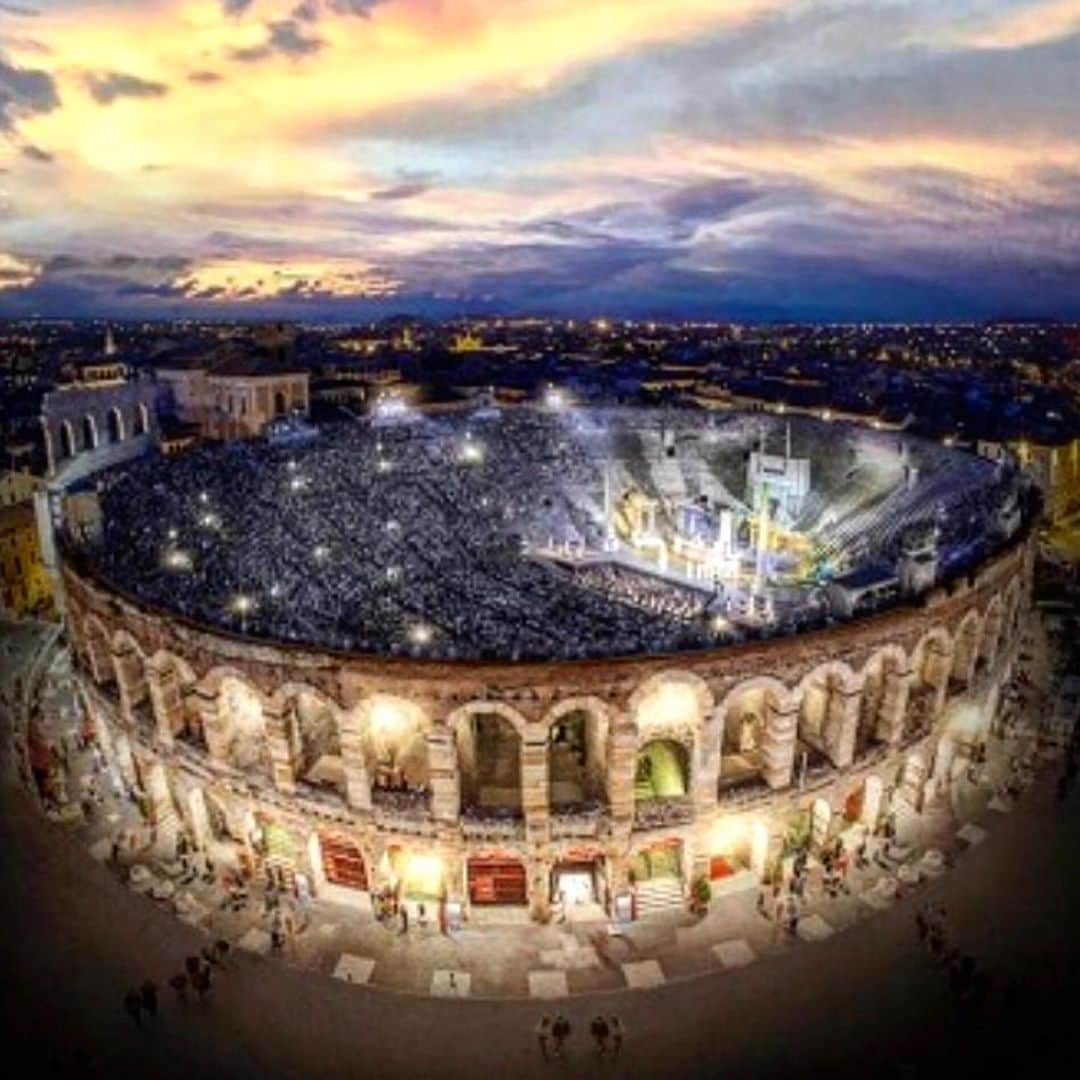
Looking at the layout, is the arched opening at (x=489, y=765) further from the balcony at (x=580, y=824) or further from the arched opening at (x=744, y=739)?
the arched opening at (x=744, y=739)

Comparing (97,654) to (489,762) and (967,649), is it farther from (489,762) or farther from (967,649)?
(967,649)

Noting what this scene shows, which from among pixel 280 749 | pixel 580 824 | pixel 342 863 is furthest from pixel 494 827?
pixel 280 749

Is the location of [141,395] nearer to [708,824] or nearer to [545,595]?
[545,595]

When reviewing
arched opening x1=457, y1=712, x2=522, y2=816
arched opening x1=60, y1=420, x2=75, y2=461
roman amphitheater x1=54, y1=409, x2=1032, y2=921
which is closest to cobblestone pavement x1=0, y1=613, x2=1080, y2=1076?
roman amphitheater x1=54, y1=409, x2=1032, y2=921

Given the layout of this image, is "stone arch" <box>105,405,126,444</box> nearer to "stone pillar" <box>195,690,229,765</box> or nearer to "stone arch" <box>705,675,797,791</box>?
"stone pillar" <box>195,690,229,765</box>

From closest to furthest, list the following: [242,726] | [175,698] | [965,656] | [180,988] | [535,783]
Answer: [180,988]
[535,783]
[175,698]
[242,726]
[965,656]

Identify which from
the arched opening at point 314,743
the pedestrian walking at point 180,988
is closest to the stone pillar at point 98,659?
the arched opening at point 314,743
